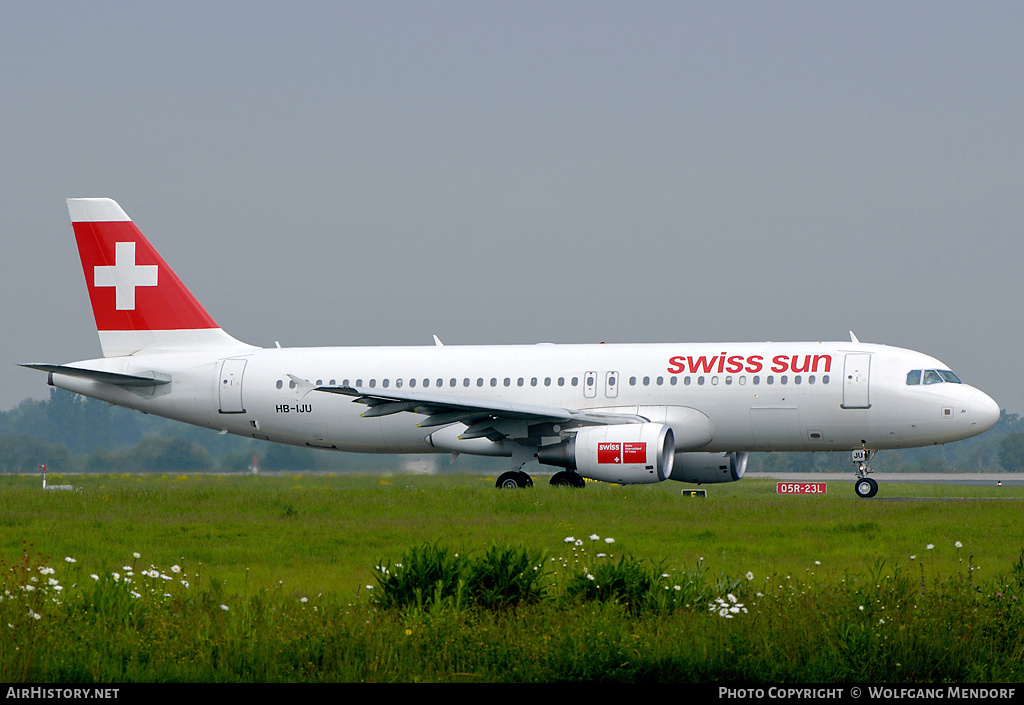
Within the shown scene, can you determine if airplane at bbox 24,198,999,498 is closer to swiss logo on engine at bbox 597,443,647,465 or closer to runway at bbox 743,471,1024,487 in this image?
swiss logo on engine at bbox 597,443,647,465

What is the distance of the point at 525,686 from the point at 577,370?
20.0 m

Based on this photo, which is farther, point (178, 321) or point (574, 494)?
point (178, 321)

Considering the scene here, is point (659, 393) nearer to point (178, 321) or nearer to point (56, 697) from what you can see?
point (178, 321)

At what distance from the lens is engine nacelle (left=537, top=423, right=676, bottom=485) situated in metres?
24.8

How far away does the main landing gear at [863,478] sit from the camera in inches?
1000

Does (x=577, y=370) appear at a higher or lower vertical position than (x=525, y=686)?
higher

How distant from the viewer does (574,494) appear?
22141mm

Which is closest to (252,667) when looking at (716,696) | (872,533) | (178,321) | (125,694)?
(125,694)

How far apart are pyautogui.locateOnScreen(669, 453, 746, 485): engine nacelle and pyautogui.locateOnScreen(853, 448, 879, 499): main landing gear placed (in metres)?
3.54

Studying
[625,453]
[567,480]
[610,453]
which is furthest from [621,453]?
[567,480]

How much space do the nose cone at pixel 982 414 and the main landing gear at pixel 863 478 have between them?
7.76ft

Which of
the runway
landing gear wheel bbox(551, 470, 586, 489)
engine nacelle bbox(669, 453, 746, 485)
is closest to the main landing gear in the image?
engine nacelle bbox(669, 453, 746, 485)

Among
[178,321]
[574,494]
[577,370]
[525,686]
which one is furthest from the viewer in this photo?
[178,321]

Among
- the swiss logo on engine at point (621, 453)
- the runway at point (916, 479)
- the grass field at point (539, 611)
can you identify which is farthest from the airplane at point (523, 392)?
the runway at point (916, 479)
